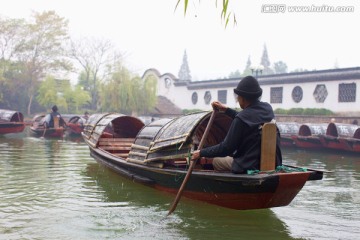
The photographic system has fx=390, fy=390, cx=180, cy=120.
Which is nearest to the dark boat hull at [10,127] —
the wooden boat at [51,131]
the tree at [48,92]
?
the wooden boat at [51,131]

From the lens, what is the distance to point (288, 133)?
1831 cm

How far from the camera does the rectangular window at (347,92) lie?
73.7ft

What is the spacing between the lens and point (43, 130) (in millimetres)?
19375

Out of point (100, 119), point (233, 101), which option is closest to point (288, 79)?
point (233, 101)

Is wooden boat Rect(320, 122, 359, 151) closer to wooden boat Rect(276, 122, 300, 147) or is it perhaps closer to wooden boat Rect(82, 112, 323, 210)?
wooden boat Rect(276, 122, 300, 147)

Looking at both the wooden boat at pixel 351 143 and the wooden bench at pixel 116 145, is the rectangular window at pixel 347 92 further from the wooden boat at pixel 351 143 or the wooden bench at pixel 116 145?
the wooden bench at pixel 116 145

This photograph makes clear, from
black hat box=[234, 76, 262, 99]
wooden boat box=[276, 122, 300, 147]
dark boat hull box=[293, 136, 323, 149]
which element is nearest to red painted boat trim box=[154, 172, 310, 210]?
black hat box=[234, 76, 262, 99]

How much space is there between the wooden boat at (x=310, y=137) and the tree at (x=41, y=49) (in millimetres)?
25036

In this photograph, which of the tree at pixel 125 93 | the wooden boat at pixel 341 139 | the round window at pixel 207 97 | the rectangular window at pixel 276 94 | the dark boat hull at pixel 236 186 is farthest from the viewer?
the round window at pixel 207 97

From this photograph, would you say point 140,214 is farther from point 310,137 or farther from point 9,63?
point 9,63

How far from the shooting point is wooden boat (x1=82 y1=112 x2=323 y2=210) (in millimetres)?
4613

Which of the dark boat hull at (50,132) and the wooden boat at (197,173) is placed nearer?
the wooden boat at (197,173)

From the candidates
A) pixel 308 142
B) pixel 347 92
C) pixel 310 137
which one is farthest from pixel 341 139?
pixel 347 92

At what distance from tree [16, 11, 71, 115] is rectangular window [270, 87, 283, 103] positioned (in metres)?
19.5
